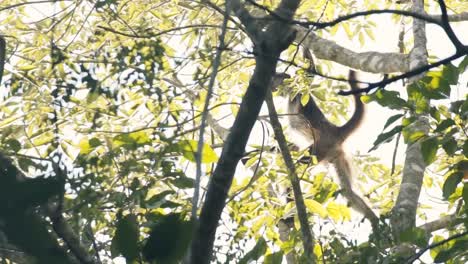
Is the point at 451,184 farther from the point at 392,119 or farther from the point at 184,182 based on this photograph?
the point at 184,182

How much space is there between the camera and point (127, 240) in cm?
93

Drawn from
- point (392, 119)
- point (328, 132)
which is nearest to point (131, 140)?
point (392, 119)

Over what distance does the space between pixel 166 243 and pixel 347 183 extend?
19.2 feet

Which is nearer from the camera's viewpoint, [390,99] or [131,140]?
[131,140]

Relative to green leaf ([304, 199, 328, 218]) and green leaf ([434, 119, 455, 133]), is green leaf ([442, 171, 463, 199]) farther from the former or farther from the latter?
green leaf ([304, 199, 328, 218])

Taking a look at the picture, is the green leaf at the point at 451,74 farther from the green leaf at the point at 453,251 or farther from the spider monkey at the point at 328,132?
the spider monkey at the point at 328,132

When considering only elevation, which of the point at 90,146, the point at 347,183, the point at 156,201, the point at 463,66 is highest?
the point at 347,183

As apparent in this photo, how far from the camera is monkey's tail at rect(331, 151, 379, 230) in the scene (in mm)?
5557

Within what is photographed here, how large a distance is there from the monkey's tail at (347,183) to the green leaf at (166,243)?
4.27 meters

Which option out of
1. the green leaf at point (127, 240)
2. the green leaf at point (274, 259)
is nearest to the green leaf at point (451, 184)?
the green leaf at point (274, 259)

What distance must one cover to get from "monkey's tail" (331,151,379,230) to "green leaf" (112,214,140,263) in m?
4.22

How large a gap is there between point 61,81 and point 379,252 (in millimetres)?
1196

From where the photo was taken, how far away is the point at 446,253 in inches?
91.9

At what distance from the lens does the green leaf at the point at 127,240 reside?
919 millimetres
